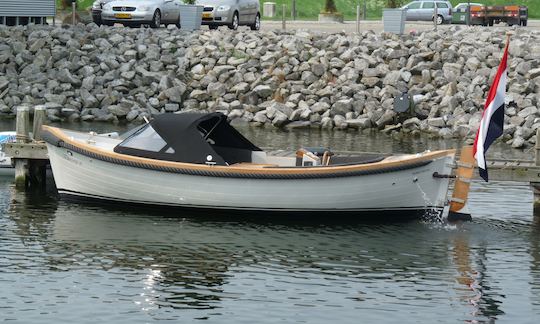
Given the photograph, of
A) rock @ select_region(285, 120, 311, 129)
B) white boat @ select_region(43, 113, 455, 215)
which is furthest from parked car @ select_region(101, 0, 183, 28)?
white boat @ select_region(43, 113, 455, 215)

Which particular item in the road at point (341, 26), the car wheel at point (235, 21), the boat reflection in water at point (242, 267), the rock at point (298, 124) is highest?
the car wheel at point (235, 21)

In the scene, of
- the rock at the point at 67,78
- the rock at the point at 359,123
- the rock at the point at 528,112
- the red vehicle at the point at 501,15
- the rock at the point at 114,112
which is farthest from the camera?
the red vehicle at the point at 501,15

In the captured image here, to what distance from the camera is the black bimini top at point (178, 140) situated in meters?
26.4

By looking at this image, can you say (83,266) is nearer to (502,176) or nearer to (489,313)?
(489,313)

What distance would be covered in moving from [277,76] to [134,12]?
10071mm

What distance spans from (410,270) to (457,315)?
106 inches

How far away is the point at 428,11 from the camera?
65.1m

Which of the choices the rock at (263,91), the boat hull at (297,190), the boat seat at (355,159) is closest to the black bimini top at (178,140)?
the boat hull at (297,190)

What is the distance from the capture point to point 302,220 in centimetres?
2667

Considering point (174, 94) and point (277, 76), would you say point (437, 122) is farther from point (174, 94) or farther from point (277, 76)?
point (174, 94)

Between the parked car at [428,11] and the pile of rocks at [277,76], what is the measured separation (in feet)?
50.5

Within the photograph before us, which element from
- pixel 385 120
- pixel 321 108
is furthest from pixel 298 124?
pixel 385 120

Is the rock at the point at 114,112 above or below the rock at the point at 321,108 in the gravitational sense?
below

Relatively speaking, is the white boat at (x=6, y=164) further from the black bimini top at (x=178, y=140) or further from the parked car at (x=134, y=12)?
the parked car at (x=134, y=12)
